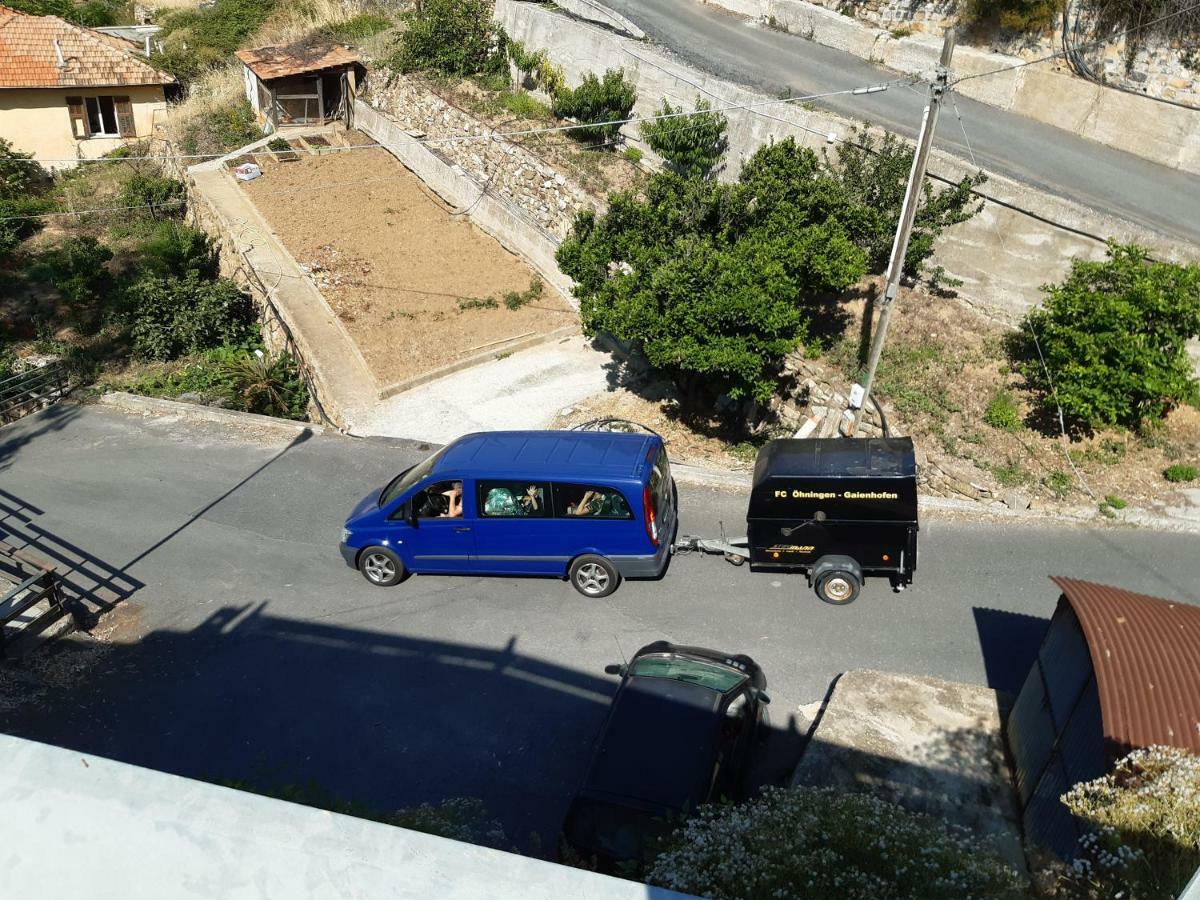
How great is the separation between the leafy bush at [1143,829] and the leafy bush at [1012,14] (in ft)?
65.9

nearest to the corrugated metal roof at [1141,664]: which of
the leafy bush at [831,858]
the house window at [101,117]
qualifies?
the leafy bush at [831,858]

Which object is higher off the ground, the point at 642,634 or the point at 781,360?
the point at 781,360

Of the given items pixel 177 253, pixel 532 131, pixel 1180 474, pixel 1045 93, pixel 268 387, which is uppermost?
pixel 1045 93

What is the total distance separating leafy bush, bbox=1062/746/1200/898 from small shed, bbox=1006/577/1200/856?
51 centimetres

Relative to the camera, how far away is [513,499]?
10.3 m

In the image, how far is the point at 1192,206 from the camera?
15922mm

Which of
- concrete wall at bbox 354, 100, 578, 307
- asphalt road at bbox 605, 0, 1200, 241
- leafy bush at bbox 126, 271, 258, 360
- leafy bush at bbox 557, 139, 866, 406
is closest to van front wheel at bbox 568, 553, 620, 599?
leafy bush at bbox 557, 139, 866, 406

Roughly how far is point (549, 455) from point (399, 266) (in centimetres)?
1213

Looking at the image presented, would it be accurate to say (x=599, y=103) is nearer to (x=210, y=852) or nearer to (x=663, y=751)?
(x=663, y=751)

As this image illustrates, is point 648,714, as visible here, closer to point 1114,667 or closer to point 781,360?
point 1114,667

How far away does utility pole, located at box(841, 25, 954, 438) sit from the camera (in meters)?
10.9

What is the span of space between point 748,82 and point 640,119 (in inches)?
102

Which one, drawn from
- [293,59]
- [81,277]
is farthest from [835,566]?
[293,59]

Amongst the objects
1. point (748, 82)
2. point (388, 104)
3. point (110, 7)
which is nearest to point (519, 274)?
point (748, 82)
